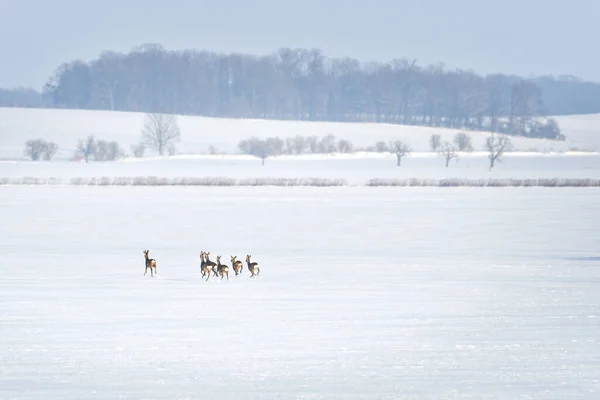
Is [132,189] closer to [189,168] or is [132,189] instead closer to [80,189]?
[80,189]

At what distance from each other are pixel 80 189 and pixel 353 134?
74716 mm

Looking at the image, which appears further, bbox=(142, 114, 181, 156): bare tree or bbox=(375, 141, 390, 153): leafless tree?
bbox=(142, 114, 181, 156): bare tree

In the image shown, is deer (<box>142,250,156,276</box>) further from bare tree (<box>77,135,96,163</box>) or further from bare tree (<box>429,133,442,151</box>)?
bare tree (<box>429,133,442,151</box>)

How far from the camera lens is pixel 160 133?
358 feet

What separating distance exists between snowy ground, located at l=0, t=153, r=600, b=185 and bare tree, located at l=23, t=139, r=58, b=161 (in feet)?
10.8

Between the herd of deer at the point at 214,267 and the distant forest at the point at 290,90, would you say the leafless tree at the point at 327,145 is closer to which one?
the distant forest at the point at 290,90

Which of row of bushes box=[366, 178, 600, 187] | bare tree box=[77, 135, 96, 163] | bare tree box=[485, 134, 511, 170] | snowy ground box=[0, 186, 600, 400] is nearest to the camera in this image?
snowy ground box=[0, 186, 600, 400]

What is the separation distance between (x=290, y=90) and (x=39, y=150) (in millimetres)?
60607

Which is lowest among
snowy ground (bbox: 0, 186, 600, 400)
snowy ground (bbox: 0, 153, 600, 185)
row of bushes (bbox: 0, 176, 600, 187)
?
snowy ground (bbox: 0, 153, 600, 185)

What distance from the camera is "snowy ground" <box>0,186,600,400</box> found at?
8664 millimetres

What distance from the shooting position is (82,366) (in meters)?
9.17

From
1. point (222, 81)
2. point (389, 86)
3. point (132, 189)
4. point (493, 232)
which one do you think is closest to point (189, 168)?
point (132, 189)

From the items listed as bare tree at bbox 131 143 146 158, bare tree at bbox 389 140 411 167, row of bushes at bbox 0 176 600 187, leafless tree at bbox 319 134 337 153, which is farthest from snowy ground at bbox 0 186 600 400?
leafless tree at bbox 319 134 337 153

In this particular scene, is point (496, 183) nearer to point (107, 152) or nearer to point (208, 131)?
point (107, 152)
